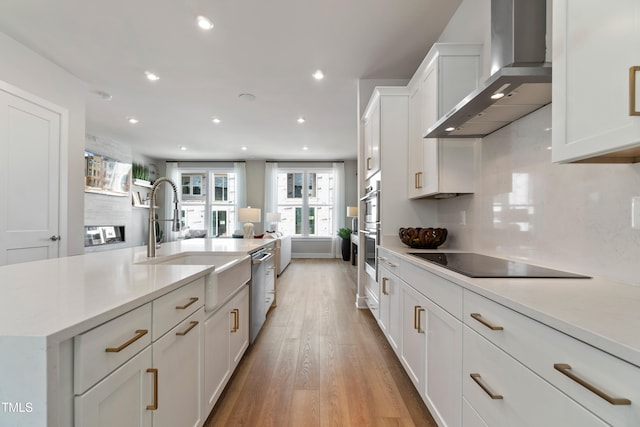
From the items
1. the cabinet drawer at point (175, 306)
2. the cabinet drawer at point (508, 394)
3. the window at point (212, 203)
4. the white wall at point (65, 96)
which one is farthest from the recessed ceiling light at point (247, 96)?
the window at point (212, 203)

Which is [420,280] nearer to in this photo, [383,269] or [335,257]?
[383,269]

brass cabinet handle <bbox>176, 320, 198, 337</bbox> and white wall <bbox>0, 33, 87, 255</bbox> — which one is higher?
white wall <bbox>0, 33, 87, 255</bbox>

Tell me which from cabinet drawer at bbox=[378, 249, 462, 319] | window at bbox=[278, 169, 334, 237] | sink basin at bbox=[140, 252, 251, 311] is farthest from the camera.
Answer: window at bbox=[278, 169, 334, 237]

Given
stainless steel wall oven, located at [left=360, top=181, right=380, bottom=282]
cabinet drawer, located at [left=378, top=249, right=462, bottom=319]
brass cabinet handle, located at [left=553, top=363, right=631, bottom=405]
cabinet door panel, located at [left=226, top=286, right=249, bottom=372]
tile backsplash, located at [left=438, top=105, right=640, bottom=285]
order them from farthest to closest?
stainless steel wall oven, located at [left=360, top=181, right=380, bottom=282] < cabinet door panel, located at [left=226, top=286, right=249, bottom=372] < cabinet drawer, located at [left=378, top=249, right=462, bottom=319] < tile backsplash, located at [left=438, top=105, right=640, bottom=285] < brass cabinet handle, located at [left=553, top=363, right=631, bottom=405]

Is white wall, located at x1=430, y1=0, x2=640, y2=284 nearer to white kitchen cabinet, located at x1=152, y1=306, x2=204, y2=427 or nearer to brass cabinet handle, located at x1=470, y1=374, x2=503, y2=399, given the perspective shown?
brass cabinet handle, located at x1=470, y1=374, x2=503, y2=399

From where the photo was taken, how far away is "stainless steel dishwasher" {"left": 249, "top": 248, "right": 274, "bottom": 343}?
233cm

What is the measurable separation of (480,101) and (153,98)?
13.9ft

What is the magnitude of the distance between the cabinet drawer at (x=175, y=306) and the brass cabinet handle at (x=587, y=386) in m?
1.10

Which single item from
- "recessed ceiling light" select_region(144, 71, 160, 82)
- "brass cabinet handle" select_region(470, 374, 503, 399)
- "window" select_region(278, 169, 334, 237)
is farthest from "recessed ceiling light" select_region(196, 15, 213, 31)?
"window" select_region(278, 169, 334, 237)

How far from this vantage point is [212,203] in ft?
27.7

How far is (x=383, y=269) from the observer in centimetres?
246

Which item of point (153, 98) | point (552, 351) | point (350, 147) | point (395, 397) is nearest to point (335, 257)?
point (350, 147)

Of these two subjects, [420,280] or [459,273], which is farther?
[420,280]

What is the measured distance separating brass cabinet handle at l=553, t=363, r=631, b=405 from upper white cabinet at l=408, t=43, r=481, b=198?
1.57 m
